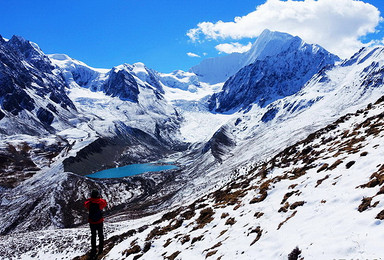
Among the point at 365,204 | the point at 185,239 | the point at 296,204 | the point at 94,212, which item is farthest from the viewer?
the point at 185,239

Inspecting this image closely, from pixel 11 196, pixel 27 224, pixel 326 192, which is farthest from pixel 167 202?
pixel 326 192

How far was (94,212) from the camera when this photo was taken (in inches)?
895

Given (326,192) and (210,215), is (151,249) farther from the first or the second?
(326,192)

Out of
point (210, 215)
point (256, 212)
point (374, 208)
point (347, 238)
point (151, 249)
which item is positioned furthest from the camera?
point (210, 215)

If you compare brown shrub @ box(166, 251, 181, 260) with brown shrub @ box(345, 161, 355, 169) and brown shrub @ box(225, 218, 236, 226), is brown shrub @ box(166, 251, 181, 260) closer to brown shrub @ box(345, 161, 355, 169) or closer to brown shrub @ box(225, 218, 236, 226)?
brown shrub @ box(225, 218, 236, 226)

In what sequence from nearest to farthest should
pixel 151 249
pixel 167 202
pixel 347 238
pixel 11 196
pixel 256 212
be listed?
pixel 347 238
pixel 256 212
pixel 151 249
pixel 167 202
pixel 11 196

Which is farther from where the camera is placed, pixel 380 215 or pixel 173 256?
pixel 173 256

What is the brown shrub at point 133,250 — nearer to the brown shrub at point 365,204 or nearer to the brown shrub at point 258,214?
the brown shrub at point 258,214

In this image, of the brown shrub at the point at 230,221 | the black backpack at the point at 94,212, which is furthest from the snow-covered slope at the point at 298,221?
the black backpack at the point at 94,212

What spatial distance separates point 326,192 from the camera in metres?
19.8

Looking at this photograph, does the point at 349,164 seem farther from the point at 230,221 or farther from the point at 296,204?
the point at 230,221

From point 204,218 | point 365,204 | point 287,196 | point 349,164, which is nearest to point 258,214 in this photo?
point 287,196

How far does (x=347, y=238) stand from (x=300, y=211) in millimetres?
6037

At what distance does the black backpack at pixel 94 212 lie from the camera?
74.2 feet
